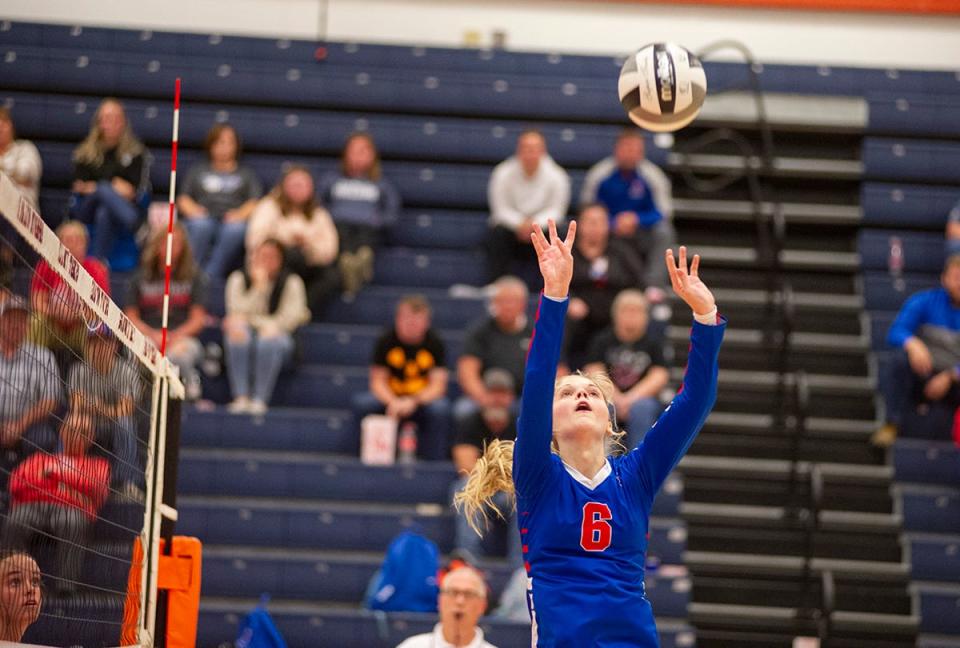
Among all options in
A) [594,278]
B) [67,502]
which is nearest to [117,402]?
[67,502]

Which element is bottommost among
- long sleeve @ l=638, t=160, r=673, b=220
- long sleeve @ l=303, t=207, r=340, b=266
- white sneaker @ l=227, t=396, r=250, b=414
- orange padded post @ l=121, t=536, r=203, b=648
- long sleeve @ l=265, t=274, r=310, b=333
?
orange padded post @ l=121, t=536, r=203, b=648

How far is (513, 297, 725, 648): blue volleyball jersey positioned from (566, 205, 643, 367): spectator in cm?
662

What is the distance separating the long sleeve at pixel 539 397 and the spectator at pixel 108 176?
8586 mm

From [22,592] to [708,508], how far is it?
7517mm

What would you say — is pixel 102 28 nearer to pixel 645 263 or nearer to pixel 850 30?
pixel 645 263

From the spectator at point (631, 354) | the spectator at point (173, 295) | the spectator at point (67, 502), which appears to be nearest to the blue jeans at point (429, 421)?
the spectator at point (631, 354)

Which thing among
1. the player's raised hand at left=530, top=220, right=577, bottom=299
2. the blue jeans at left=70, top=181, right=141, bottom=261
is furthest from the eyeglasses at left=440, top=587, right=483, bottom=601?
the blue jeans at left=70, top=181, right=141, bottom=261

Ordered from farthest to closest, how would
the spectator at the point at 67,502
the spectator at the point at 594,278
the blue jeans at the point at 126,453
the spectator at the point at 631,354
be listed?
1. the spectator at the point at 594,278
2. the spectator at the point at 631,354
3. the blue jeans at the point at 126,453
4. the spectator at the point at 67,502

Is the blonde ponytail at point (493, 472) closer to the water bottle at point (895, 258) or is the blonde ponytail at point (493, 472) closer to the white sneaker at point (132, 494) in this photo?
the white sneaker at point (132, 494)

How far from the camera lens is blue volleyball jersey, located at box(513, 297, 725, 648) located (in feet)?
15.8

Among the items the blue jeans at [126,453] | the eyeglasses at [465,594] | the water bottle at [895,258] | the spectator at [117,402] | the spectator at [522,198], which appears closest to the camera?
the spectator at [117,402]

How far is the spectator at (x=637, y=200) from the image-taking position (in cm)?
1244

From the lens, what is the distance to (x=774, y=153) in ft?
46.4

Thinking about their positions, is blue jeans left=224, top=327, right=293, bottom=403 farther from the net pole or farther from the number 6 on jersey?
the number 6 on jersey
